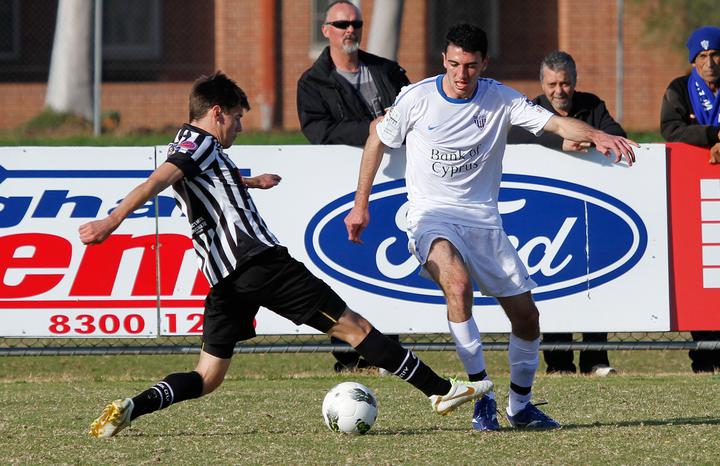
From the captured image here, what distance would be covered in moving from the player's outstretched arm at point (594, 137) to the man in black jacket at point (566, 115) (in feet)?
7.01

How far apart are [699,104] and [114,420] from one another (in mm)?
5014

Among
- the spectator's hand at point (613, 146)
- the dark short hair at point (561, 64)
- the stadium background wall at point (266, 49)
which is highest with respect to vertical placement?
the stadium background wall at point (266, 49)

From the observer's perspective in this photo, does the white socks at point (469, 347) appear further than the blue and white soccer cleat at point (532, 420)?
No

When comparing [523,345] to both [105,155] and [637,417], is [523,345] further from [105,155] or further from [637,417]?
[105,155]

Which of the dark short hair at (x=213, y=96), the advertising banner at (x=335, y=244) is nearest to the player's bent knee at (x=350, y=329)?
the dark short hair at (x=213, y=96)

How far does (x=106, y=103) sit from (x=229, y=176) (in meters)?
16.8

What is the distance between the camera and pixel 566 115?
9.16m

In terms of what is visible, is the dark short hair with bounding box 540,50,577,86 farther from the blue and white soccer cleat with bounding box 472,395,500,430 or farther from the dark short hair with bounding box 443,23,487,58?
the blue and white soccer cleat with bounding box 472,395,500,430

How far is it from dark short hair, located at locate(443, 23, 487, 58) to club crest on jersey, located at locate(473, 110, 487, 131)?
0.30 m

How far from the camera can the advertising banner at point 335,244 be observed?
29.5 ft

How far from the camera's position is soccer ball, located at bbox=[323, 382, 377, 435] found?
255 inches

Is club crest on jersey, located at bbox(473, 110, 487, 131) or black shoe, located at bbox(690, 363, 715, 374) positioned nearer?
club crest on jersey, located at bbox(473, 110, 487, 131)

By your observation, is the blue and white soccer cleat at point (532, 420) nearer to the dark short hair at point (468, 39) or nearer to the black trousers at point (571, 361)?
the dark short hair at point (468, 39)

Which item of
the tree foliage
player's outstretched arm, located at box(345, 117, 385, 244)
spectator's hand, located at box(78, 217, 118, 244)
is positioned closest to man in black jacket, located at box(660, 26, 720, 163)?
player's outstretched arm, located at box(345, 117, 385, 244)
